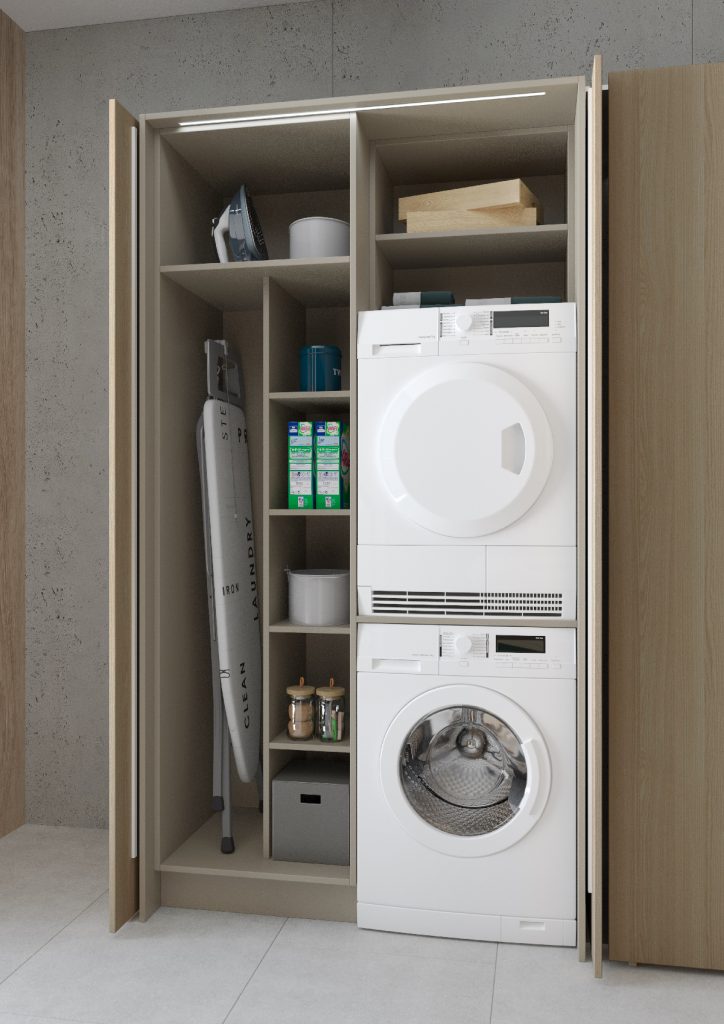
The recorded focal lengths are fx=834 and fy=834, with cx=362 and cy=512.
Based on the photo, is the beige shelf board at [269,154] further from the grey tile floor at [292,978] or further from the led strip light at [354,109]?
the grey tile floor at [292,978]

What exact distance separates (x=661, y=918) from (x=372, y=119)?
2.17 m

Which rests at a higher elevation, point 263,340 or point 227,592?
point 263,340

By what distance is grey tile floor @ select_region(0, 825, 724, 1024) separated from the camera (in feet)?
6.15

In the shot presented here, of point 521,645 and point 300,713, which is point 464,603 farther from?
point 300,713

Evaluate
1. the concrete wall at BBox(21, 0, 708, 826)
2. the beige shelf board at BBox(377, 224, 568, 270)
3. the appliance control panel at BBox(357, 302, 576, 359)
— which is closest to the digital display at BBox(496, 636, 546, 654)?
the appliance control panel at BBox(357, 302, 576, 359)

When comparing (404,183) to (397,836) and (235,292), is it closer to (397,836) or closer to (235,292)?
(235,292)

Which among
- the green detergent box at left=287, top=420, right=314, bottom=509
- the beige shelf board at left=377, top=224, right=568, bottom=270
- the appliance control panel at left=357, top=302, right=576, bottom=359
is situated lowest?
the green detergent box at left=287, top=420, right=314, bottom=509

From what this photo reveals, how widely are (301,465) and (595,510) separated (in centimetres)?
86

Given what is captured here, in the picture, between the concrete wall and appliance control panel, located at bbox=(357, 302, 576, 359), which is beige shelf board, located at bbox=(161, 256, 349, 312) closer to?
appliance control panel, located at bbox=(357, 302, 576, 359)

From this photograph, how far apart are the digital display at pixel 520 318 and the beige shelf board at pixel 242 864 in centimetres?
152

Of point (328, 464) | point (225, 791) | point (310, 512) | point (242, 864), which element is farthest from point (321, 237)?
point (242, 864)

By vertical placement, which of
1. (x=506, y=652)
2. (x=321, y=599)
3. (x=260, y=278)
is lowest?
(x=506, y=652)

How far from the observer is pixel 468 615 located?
2.16 meters

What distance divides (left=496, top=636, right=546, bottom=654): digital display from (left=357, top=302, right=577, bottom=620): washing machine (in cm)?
7
